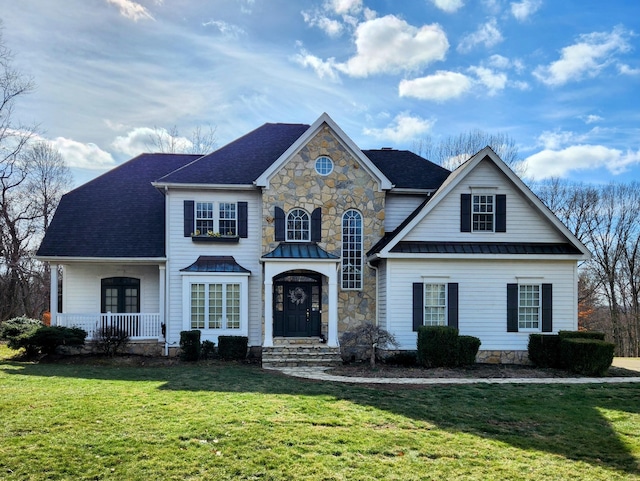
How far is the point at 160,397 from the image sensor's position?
9102 millimetres

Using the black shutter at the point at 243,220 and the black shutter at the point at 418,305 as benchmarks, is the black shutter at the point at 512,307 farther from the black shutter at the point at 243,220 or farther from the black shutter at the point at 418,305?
the black shutter at the point at 243,220

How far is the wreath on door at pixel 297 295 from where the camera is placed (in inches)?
664

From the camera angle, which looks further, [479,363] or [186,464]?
[479,363]

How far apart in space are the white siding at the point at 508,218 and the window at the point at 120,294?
1087 centimetres

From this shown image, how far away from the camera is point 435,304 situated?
608 inches

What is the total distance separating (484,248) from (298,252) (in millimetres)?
6162

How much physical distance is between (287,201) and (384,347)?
596cm

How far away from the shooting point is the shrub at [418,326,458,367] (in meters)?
13.9

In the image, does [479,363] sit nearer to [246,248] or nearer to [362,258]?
[362,258]

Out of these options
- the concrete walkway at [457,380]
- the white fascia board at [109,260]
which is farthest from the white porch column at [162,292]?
the concrete walkway at [457,380]

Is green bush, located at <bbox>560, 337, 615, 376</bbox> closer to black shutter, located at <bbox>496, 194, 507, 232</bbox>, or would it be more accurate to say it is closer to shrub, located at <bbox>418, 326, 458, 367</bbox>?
shrub, located at <bbox>418, 326, 458, 367</bbox>

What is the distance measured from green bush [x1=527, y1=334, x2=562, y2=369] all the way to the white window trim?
30.8 ft

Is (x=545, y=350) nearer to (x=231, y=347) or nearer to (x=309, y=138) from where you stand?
(x=231, y=347)

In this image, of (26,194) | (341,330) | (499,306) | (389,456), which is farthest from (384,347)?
(26,194)
